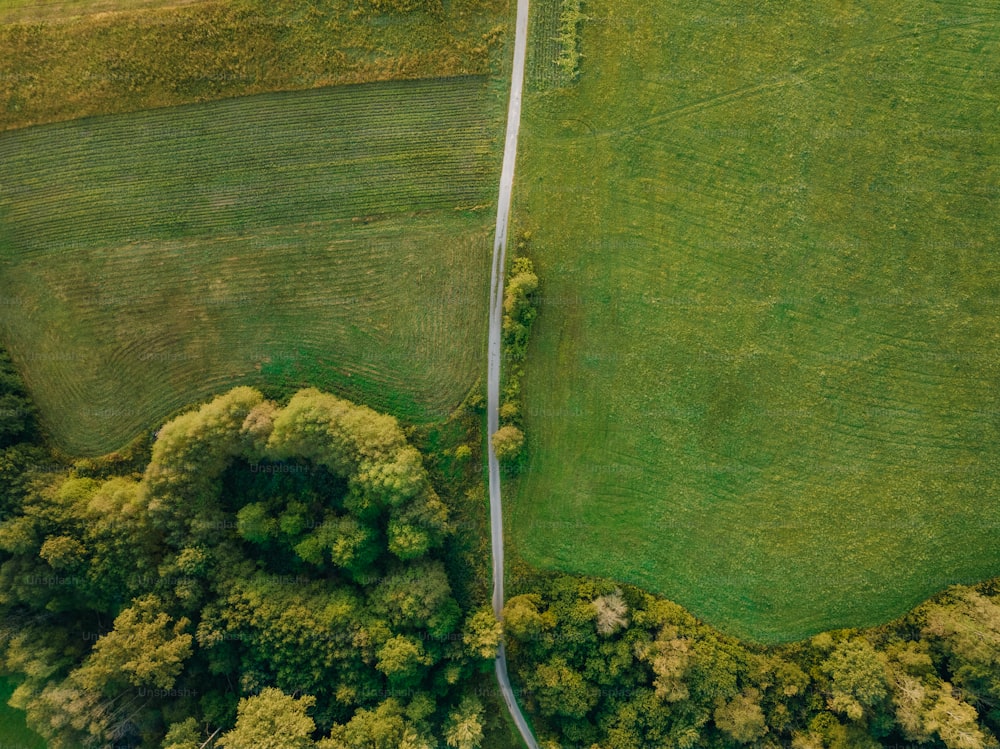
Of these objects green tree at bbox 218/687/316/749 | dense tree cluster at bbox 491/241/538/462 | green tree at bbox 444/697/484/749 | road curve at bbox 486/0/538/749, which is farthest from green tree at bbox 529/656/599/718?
green tree at bbox 218/687/316/749

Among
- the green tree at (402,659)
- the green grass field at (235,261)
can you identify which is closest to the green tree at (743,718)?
the green tree at (402,659)

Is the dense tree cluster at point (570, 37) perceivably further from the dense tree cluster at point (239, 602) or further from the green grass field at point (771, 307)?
Answer: the dense tree cluster at point (239, 602)

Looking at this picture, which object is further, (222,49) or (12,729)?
(12,729)

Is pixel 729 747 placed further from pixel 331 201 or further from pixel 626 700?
pixel 331 201

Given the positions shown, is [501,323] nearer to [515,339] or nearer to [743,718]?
[515,339]

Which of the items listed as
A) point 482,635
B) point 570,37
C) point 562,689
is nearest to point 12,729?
point 482,635
